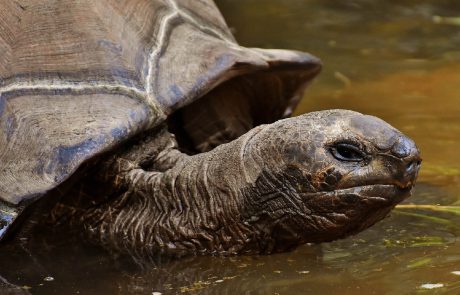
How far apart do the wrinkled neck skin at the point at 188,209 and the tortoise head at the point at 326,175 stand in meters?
0.07

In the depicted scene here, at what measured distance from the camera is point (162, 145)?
16.3ft

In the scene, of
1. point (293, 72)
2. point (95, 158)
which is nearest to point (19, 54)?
point (95, 158)

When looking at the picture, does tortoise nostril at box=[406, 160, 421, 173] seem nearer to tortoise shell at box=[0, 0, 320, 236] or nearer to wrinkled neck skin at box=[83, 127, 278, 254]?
wrinkled neck skin at box=[83, 127, 278, 254]

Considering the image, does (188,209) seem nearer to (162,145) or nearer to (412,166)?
(162,145)

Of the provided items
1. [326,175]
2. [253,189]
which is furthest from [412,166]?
[253,189]

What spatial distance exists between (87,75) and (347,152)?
1270 mm

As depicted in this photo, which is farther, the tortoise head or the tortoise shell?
the tortoise shell

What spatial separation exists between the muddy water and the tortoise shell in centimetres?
40

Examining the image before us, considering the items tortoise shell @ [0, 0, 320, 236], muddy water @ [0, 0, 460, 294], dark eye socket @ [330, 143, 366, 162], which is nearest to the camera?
muddy water @ [0, 0, 460, 294]

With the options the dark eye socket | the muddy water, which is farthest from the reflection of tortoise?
the muddy water

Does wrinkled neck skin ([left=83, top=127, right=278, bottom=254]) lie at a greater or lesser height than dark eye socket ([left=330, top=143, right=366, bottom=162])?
lesser

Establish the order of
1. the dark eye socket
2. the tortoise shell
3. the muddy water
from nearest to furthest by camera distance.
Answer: the muddy water → the dark eye socket → the tortoise shell

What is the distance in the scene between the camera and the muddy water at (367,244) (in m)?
4.05

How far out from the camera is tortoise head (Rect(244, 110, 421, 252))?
4.15m
